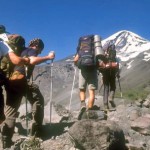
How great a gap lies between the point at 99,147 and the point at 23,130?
341cm

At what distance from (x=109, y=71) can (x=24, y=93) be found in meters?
5.43

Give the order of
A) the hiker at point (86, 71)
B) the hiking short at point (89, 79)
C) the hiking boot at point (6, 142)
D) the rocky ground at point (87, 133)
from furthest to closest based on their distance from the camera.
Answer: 1. the hiking short at point (89, 79)
2. the hiker at point (86, 71)
3. the hiking boot at point (6, 142)
4. the rocky ground at point (87, 133)

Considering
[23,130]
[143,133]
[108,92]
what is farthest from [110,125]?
[108,92]

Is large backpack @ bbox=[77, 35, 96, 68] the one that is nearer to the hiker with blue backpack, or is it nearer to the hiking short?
the hiker with blue backpack

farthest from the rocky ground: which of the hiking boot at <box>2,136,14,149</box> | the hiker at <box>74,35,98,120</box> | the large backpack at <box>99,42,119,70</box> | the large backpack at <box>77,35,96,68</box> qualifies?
the large backpack at <box>99,42,119,70</box>

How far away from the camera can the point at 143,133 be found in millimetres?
9328

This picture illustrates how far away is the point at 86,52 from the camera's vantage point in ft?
33.9

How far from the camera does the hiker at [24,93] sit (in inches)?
313

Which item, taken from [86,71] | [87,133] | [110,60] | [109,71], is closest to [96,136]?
[87,133]

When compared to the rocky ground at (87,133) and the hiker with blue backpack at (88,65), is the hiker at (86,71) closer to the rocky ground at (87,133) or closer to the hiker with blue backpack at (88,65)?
the hiker with blue backpack at (88,65)

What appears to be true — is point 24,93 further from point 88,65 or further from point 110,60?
point 110,60

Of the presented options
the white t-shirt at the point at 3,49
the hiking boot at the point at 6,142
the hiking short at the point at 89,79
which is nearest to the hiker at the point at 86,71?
the hiking short at the point at 89,79

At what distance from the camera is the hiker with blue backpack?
10.2 meters

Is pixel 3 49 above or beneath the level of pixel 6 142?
above
